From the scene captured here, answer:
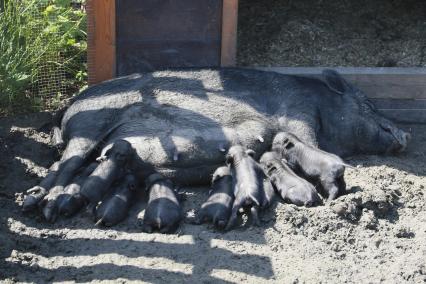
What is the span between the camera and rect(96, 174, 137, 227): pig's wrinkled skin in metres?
5.01

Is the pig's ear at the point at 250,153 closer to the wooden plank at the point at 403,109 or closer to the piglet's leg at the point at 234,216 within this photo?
the piglet's leg at the point at 234,216

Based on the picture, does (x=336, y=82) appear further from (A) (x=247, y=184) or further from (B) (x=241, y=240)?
(B) (x=241, y=240)

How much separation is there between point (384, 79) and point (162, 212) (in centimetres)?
270

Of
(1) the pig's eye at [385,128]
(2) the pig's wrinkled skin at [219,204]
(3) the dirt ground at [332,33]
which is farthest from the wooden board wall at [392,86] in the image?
(2) the pig's wrinkled skin at [219,204]

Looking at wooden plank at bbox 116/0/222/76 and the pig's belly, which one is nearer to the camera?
the pig's belly

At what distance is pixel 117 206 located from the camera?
509 cm

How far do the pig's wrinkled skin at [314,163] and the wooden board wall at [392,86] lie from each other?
3.48 ft

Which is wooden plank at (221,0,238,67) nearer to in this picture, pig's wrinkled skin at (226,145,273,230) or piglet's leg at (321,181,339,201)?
pig's wrinkled skin at (226,145,273,230)

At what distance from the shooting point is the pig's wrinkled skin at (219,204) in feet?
16.3

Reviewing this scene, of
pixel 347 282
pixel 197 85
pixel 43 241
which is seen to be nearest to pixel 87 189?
pixel 43 241

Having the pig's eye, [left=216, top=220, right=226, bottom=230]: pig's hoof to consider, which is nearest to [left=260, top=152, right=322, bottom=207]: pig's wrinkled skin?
[left=216, top=220, right=226, bottom=230]: pig's hoof

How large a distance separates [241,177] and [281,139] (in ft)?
2.39

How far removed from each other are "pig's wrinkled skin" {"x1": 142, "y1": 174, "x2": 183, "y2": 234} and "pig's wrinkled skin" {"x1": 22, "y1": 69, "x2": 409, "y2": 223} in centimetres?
46

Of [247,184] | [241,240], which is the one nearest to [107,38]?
[247,184]
